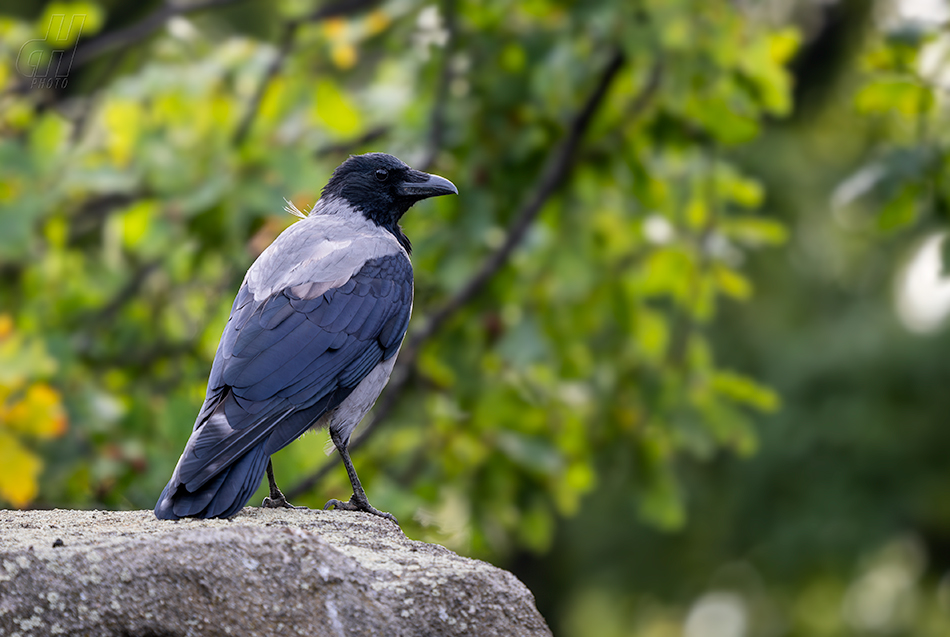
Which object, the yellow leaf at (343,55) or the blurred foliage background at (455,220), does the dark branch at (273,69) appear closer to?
the blurred foliage background at (455,220)

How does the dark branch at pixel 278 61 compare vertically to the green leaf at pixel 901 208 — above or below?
below

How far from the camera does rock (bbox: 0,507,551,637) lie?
2.29 m

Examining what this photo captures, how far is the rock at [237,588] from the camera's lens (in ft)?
7.50

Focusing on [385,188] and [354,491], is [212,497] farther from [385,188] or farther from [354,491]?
[385,188]

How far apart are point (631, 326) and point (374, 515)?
292 cm

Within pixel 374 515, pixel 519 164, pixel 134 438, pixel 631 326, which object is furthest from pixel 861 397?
pixel 374 515

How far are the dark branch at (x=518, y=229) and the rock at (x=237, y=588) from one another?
306 cm

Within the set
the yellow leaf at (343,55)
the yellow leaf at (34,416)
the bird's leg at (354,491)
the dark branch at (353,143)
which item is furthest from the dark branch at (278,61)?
the bird's leg at (354,491)

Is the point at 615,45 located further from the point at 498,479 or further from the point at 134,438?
the point at 134,438

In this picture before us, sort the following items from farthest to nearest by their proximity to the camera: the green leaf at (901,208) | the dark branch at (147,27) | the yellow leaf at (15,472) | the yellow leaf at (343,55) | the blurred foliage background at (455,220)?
1. the dark branch at (147,27)
2. the yellow leaf at (343,55)
3. the blurred foliage background at (455,220)
4. the green leaf at (901,208)
5. the yellow leaf at (15,472)

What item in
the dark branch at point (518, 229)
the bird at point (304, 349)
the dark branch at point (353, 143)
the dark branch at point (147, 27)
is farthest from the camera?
the dark branch at point (353, 143)

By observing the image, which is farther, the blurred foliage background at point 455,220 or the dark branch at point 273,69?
the dark branch at point 273,69

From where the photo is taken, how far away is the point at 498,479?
607cm

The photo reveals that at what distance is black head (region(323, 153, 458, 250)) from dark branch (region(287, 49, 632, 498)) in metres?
1.12
